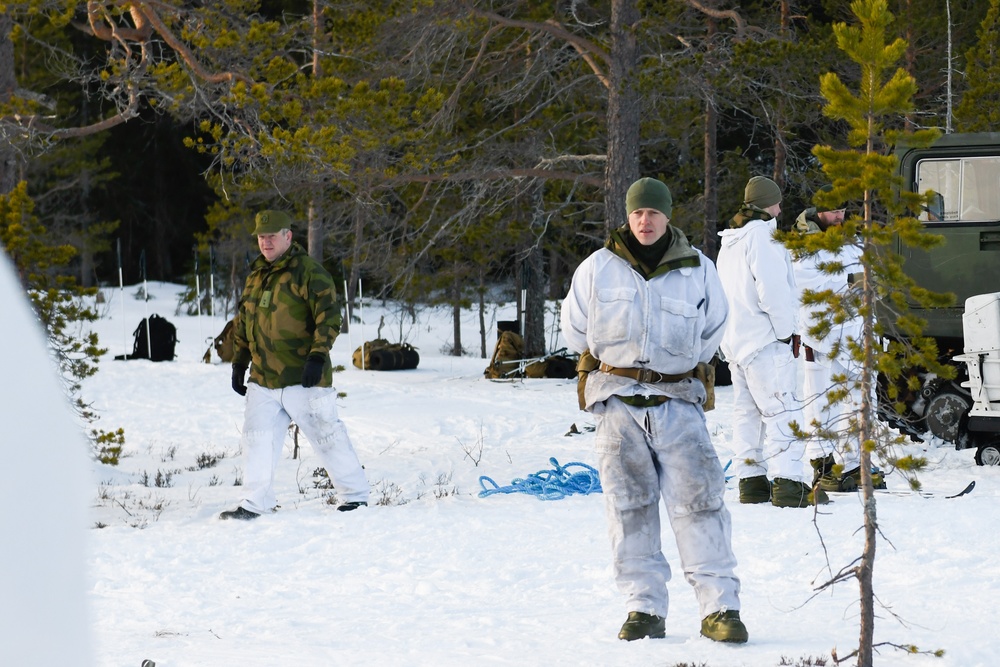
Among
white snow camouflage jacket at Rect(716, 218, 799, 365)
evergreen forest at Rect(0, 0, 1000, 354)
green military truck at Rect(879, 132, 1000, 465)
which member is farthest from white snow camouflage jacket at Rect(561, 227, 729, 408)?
green military truck at Rect(879, 132, 1000, 465)

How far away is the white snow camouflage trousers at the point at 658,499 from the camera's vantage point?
423 cm

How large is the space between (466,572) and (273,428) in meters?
1.96

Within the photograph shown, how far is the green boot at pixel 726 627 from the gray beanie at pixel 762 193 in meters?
3.38

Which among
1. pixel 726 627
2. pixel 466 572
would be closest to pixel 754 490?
pixel 466 572

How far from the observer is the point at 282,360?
23.6 ft

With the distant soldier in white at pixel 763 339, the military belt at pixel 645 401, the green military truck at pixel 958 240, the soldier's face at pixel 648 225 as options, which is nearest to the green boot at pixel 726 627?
the military belt at pixel 645 401

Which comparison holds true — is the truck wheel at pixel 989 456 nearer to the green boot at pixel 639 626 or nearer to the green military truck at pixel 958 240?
the green military truck at pixel 958 240

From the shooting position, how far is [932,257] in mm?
9836

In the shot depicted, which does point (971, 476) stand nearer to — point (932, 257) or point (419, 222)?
point (932, 257)

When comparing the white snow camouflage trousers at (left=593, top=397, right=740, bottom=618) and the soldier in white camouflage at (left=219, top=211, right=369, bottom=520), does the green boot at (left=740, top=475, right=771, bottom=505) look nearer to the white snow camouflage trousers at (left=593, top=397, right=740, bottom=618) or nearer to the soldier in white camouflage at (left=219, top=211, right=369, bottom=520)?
the soldier in white camouflage at (left=219, top=211, right=369, bottom=520)

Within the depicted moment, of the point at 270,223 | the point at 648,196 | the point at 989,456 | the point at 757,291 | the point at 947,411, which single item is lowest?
the point at 989,456

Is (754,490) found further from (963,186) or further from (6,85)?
(6,85)

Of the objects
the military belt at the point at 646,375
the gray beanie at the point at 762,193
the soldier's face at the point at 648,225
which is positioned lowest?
the military belt at the point at 646,375

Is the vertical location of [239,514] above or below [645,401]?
below
